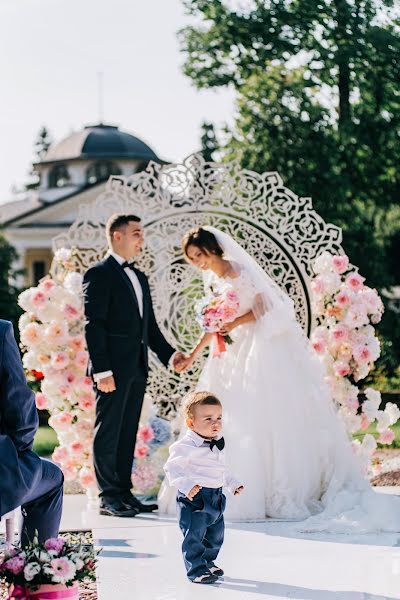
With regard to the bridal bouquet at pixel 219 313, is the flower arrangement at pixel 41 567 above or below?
below

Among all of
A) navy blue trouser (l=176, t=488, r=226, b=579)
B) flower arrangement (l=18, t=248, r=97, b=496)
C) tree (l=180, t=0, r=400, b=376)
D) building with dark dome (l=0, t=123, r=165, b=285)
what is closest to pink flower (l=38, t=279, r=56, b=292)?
flower arrangement (l=18, t=248, r=97, b=496)

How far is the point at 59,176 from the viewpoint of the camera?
4481 centimetres

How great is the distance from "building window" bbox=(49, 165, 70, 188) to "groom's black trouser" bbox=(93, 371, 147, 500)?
37.8 m

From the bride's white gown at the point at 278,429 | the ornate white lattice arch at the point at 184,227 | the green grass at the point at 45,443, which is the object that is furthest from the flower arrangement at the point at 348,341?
the green grass at the point at 45,443

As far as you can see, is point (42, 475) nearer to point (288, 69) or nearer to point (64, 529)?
Result: point (64, 529)

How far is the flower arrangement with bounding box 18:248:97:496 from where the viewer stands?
305 inches

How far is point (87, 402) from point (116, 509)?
35.2 inches

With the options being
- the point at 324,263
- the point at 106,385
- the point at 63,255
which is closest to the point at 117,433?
the point at 106,385

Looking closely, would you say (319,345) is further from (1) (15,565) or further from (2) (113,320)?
(1) (15,565)

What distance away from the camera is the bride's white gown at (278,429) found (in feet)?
22.3

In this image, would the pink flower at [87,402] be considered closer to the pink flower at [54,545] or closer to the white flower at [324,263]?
the white flower at [324,263]

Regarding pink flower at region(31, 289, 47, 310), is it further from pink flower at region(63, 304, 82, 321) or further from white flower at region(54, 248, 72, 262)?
white flower at region(54, 248, 72, 262)

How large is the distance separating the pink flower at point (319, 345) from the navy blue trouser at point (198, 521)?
289cm

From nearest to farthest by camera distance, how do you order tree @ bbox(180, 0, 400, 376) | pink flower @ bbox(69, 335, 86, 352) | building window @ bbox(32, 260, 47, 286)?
1. pink flower @ bbox(69, 335, 86, 352)
2. tree @ bbox(180, 0, 400, 376)
3. building window @ bbox(32, 260, 47, 286)
